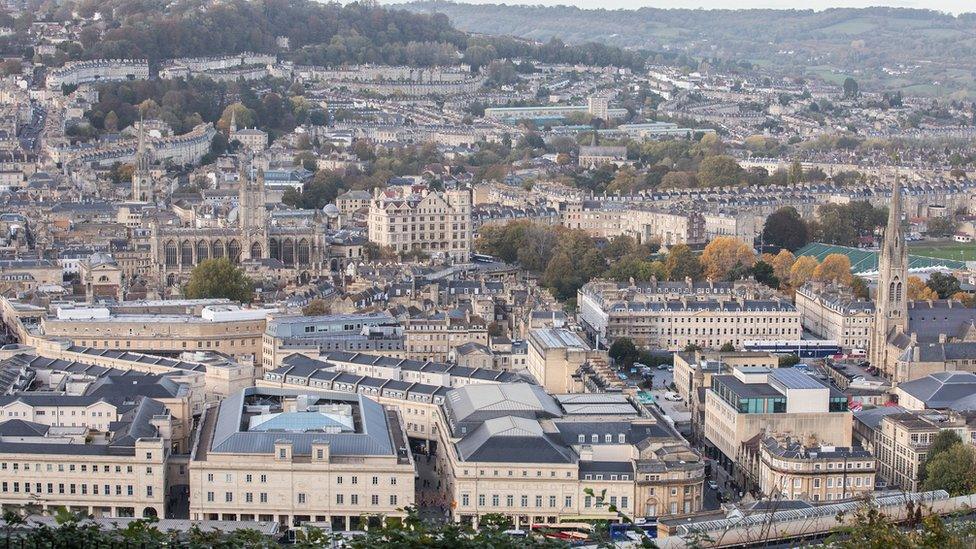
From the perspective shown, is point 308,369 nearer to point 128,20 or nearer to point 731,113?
point 128,20

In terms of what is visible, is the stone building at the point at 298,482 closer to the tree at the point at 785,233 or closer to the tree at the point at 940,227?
the tree at the point at 785,233

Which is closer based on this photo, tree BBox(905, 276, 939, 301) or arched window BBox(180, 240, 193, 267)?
tree BBox(905, 276, 939, 301)

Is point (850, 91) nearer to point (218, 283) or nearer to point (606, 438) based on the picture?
point (218, 283)

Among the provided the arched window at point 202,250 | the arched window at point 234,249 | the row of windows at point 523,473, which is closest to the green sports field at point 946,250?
the arched window at point 234,249

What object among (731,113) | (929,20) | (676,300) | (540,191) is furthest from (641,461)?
(929,20)

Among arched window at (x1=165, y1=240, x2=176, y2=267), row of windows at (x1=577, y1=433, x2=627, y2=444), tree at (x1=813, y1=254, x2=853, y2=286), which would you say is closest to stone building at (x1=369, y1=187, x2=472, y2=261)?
arched window at (x1=165, y1=240, x2=176, y2=267)

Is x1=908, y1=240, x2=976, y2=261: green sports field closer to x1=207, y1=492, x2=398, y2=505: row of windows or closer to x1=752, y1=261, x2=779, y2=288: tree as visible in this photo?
x1=752, y1=261, x2=779, y2=288: tree
